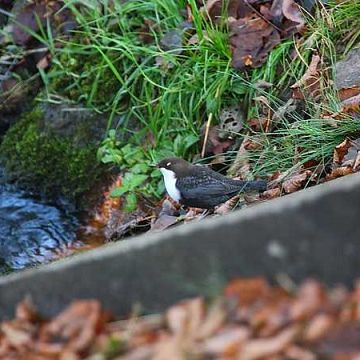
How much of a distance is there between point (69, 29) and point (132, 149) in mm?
1107

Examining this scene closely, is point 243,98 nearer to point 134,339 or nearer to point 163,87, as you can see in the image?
point 163,87

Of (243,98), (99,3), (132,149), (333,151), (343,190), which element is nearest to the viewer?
(343,190)

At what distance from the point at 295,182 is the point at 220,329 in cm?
280

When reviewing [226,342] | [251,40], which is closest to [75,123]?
[251,40]

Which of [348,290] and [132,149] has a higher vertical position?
[348,290]

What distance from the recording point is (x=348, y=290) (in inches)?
64.7

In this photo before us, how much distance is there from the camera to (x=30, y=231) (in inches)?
231

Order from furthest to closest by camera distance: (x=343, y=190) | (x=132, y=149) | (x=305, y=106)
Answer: (x=132, y=149)
(x=305, y=106)
(x=343, y=190)

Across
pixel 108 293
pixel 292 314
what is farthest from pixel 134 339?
pixel 292 314

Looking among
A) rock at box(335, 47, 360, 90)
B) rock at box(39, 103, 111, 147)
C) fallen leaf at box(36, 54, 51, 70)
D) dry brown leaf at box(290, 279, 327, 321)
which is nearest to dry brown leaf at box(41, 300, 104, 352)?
dry brown leaf at box(290, 279, 327, 321)

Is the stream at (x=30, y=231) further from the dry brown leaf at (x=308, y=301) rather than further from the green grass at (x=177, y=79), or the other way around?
the dry brown leaf at (x=308, y=301)

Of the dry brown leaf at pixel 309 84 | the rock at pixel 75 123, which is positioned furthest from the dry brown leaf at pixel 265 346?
the rock at pixel 75 123

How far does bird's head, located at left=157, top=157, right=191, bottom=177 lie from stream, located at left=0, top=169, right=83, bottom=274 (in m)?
0.97

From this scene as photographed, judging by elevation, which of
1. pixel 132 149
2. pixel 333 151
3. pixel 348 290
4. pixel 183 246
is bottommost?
pixel 132 149
